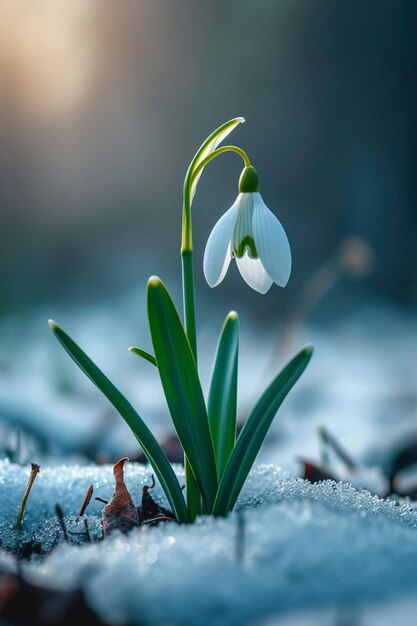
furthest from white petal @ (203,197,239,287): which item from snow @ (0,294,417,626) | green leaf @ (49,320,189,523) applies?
snow @ (0,294,417,626)

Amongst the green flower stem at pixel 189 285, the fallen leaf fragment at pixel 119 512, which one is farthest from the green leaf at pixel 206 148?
the fallen leaf fragment at pixel 119 512

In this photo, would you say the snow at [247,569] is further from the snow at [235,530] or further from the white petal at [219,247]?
the white petal at [219,247]

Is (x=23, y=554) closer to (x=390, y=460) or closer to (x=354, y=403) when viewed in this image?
(x=390, y=460)

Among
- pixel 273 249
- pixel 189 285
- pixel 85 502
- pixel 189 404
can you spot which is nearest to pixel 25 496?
pixel 85 502

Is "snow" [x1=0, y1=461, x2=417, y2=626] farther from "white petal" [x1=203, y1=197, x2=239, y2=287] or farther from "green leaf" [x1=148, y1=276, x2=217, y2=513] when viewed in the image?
"white petal" [x1=203, y1=197, x2=239, y2=287]

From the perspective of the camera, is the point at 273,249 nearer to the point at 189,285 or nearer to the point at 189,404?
the point at 189,285
